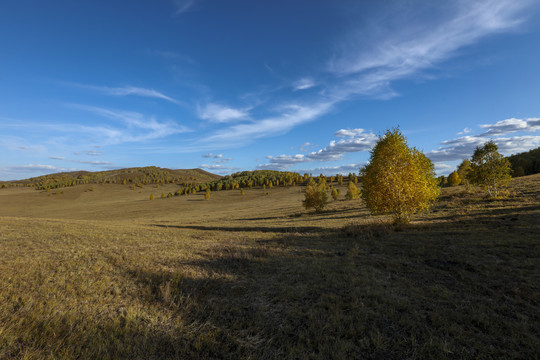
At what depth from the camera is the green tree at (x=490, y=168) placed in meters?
32.0

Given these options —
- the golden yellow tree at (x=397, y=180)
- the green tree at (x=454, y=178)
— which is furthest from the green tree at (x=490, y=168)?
the green tree at (x=454, y=178)

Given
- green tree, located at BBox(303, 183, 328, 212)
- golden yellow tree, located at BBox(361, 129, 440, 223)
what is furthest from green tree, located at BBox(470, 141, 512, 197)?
green tree, located at BBox(303, 183, 328, 212)

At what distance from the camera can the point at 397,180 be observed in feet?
68.8

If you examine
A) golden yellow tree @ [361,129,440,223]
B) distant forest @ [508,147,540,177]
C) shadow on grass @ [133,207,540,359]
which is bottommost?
shadow on grass @ [133,207,540,359]

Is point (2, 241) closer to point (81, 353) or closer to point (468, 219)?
point (81, 353)

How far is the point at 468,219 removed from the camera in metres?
20.5

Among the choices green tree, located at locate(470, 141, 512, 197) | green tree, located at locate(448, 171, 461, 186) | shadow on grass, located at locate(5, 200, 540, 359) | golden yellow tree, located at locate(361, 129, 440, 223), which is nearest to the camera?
shadow on grass, located at locate(5, 200, 540, 359)

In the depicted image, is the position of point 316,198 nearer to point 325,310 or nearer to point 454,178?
point 325,310

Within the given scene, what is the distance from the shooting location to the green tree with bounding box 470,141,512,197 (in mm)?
32031

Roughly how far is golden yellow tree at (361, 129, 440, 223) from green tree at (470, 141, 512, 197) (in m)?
19.5

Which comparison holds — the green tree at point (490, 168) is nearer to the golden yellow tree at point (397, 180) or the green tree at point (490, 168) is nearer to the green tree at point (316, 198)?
the golden yellow tree at point (397, 180)

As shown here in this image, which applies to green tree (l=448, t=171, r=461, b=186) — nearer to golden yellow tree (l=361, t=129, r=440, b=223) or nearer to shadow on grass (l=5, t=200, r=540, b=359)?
golden yellow tree (l=361, t=129, r=440, b=223)

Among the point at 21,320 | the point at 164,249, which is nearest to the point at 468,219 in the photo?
the point at 164,249

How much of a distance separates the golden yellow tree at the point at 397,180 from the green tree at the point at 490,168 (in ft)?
63.9
